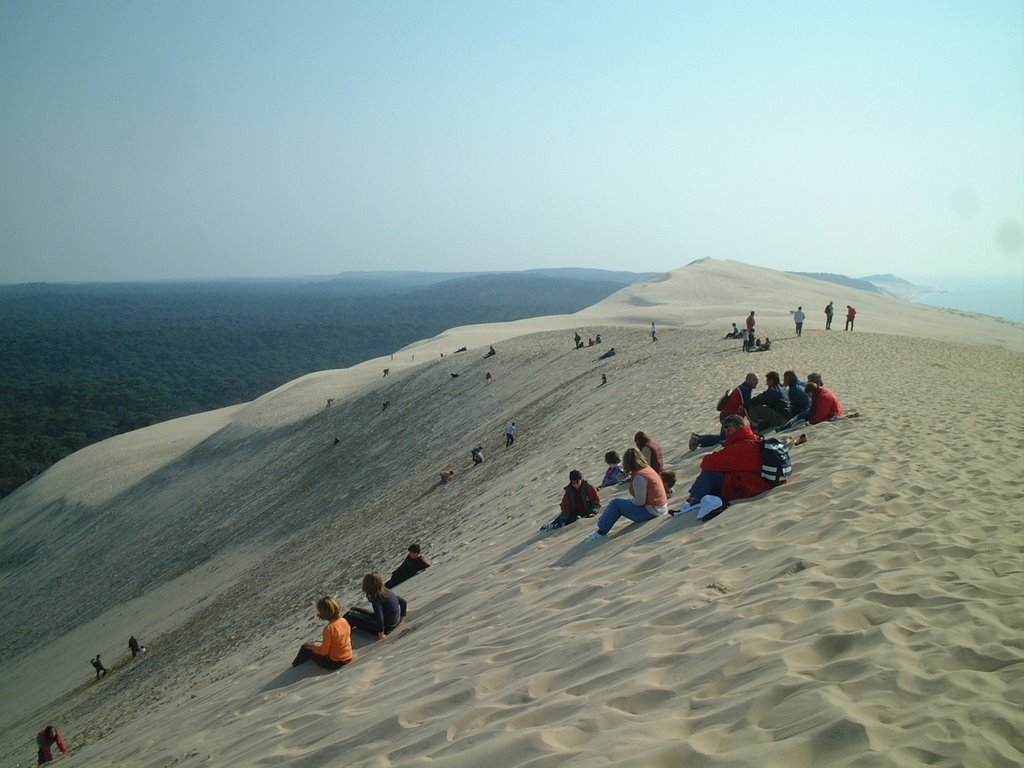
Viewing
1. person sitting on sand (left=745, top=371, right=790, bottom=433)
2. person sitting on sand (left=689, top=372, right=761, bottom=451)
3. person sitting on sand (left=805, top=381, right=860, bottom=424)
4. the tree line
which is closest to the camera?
person sitting on sand (left=805, top=381, right=860, bottom=424)

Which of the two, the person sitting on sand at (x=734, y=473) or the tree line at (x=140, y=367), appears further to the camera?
the tree line at (x=140, y=367)

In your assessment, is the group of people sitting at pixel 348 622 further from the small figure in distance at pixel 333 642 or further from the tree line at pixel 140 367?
the tree line at pixel 140 367

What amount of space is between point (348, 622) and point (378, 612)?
44 centimetres

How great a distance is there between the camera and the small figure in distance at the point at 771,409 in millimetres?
10297

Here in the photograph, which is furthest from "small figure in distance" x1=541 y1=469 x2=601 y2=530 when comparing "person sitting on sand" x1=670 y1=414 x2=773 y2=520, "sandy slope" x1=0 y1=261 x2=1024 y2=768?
"person sitting on sand" x1=670 y1=414 x2=773 y2=520

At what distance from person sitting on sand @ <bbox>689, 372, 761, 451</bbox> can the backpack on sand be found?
9.85 feet

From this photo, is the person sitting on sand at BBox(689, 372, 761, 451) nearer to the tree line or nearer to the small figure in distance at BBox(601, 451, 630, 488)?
the small figure in distance at BBox(601, 451, 630, 488)

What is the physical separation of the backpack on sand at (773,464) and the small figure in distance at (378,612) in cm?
435

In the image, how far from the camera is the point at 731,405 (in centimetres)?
1044

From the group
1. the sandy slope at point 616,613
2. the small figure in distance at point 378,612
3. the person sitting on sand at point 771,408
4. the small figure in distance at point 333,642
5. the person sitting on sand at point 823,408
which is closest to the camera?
the sandy slope at point 616,613

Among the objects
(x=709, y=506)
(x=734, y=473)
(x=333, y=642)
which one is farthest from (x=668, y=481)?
(x=333, y=642)

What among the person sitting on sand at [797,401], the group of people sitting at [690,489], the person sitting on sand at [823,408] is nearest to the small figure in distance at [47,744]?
the group of people sitting at [690,489]

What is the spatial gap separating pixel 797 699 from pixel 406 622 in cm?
483

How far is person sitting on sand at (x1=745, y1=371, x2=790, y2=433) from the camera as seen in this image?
405 inches
